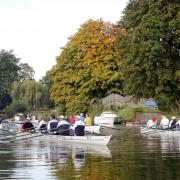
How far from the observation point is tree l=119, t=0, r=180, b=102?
5297 cm

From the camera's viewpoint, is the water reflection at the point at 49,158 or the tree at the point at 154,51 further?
the tree at the point at 154,51

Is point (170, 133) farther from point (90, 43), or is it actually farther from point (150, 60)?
point (90, 43)

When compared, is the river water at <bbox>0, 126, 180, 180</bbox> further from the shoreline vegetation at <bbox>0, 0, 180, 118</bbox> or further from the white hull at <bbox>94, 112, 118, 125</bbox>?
the white hull at <bbox>94, 112, 118, 125</bbox>

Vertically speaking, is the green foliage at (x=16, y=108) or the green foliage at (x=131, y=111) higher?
the green foliage at (x=16, y=108)

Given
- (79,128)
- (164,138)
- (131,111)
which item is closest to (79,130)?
(79,128)

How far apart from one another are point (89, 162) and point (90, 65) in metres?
48.8

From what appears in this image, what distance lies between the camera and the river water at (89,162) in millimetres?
17781

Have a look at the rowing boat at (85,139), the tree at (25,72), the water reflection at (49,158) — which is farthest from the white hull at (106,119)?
the tree at (25,72)

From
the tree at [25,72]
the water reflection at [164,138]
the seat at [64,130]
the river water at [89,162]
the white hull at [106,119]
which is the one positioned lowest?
the river water at [89,162]

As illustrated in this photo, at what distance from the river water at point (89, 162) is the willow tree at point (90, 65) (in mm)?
38674

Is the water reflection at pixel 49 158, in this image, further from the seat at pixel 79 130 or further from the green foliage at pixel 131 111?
the green foliage at pixel 131 111

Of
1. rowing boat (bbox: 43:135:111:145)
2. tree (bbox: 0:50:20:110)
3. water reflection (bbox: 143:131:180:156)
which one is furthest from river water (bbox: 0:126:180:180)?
tree (bbox: 0:50:20:110)

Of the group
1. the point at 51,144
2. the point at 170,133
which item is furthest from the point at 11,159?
the point at 170,133

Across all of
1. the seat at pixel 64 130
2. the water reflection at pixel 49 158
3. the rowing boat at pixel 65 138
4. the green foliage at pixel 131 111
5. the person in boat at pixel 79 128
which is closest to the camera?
the water reflection at pixel 49 158
